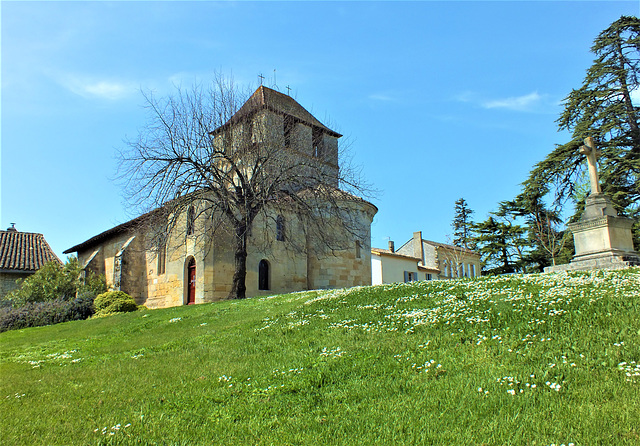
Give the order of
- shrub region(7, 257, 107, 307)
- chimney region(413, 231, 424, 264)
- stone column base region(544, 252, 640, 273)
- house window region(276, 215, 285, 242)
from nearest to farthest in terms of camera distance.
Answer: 1. stone column base region(544, 252, 640, 273)
2. house window region(276, 215, 285, 242)
3. shrub region(7, 257, 107, 307)
4. chimney region(413, 231, 424, 264)

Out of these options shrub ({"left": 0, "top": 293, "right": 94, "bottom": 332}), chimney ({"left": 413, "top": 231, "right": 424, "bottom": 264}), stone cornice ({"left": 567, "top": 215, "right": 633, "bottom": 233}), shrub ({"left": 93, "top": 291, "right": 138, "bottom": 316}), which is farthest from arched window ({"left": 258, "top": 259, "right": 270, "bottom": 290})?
chimney ({"left": 413, "top": 231, "right": 424, "bottom": 264})

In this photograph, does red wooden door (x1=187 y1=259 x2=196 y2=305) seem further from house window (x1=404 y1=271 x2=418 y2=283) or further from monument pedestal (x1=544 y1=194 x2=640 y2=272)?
house window (x1=404 y1=271 x2=418 y2=283)

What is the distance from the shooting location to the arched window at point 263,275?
2448 cm

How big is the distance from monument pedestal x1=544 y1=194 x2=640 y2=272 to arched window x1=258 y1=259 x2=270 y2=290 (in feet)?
48.3

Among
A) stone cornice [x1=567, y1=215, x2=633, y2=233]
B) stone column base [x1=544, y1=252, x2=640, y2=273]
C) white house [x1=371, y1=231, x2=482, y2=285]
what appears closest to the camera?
stone column base [x1=544, y1=252, x2=640, y2=273]

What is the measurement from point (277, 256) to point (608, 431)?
22106 millimetres

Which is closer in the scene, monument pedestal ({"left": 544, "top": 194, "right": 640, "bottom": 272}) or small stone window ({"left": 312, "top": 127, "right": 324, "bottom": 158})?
monument pedestal ({"left": 544, "top": 194, "right": 640, "bottom": 272})

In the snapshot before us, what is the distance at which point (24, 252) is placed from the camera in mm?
33906

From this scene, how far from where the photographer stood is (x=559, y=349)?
18.0 feet

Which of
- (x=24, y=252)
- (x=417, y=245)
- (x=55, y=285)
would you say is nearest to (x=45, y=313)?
(x=55, y=285)

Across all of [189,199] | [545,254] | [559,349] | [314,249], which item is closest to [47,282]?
[189,199]

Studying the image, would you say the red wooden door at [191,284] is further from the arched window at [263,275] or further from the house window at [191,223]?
the arched window at [263,275]

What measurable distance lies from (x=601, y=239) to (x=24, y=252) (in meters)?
38.2

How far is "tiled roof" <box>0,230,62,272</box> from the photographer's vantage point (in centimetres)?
3184
